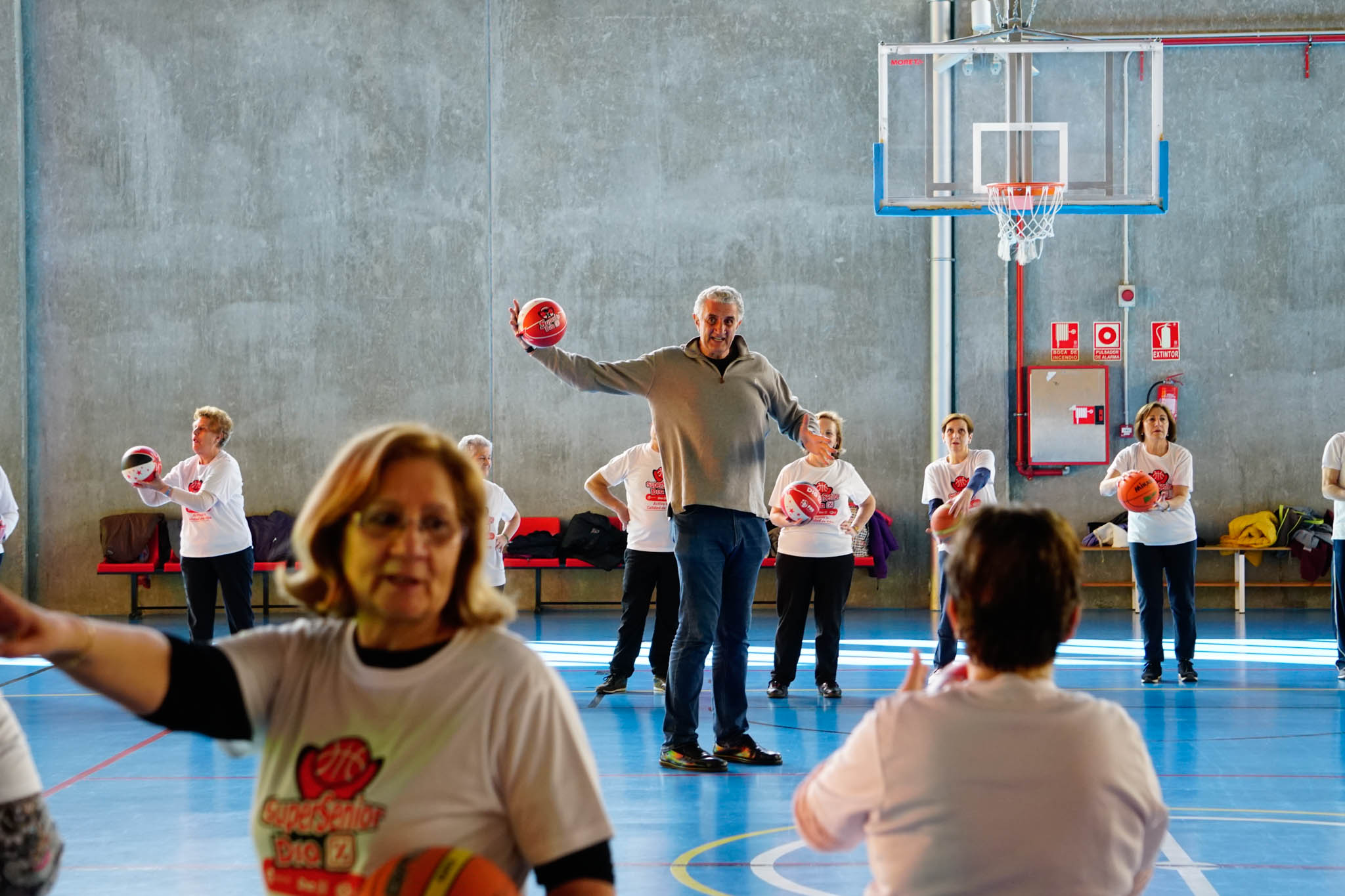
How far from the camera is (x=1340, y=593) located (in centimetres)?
809

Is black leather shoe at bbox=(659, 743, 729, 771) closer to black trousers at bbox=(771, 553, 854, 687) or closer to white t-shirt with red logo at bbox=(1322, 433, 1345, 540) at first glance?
black trousers at bbox=(771, 553, 854, 687)

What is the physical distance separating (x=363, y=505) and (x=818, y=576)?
6000mm

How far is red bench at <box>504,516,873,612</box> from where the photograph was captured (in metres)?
12.1

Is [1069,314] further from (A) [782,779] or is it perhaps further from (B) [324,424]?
(A) [782,779]

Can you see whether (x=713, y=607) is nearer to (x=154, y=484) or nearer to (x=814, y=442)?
(x=814, y=442)

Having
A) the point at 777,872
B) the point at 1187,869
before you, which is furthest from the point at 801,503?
the point at 1187,869

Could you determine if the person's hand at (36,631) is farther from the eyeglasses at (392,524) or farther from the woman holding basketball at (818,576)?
the woman holding basketball at (818,576)

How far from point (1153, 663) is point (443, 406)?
7.05 metres

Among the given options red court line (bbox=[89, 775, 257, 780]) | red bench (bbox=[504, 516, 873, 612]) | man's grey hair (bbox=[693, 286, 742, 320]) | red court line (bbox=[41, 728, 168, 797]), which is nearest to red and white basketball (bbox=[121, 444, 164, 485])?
red court line (bbox=[41, 728, 168, 797])

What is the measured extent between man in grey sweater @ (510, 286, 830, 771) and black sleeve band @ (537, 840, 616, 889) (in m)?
3.84

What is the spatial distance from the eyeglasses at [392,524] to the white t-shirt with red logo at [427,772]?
0.48 ft

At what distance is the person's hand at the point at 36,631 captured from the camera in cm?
169

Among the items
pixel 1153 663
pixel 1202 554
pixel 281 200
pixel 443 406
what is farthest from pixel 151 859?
pixel 1202 554

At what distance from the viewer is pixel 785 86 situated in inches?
493
